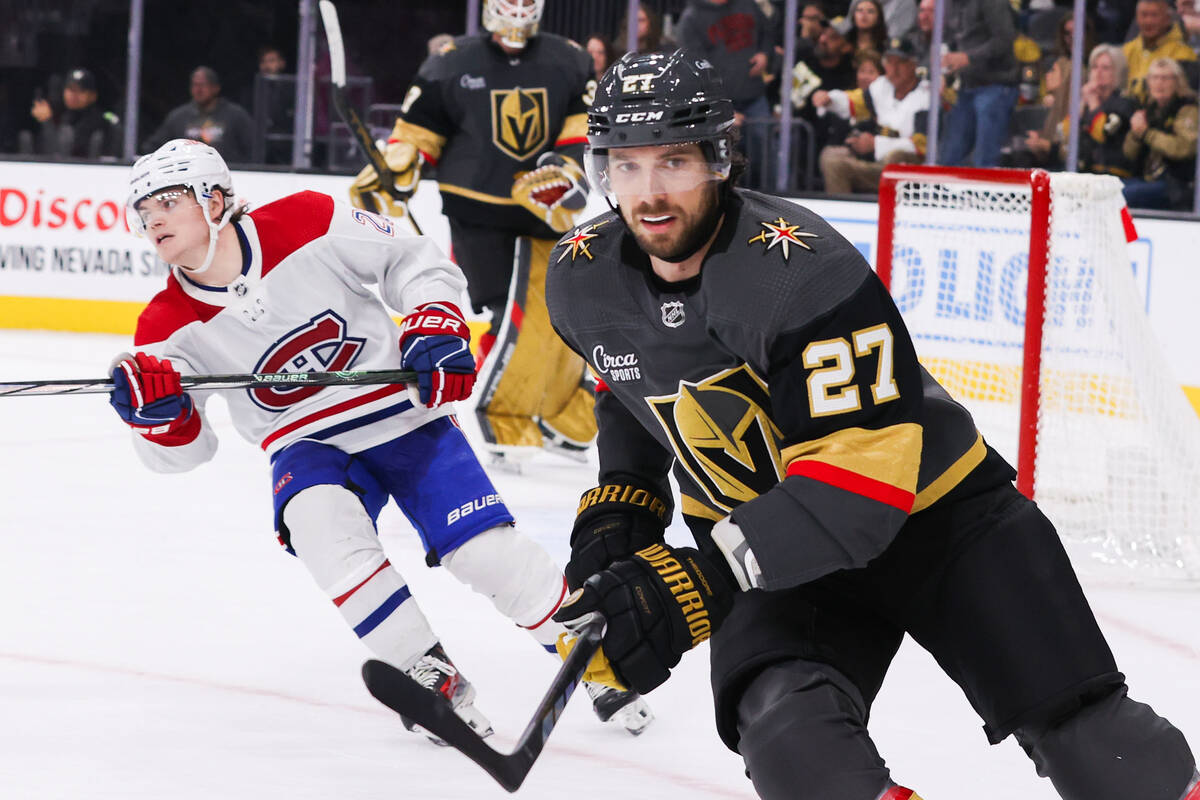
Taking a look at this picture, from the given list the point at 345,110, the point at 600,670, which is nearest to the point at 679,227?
the point at 600,670

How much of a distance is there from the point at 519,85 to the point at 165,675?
7.77 feet

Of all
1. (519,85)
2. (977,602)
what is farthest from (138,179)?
(519,85)

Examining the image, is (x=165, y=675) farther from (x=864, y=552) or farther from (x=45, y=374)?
(x=45, y=374)

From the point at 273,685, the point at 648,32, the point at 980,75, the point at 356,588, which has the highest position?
the point at 648,32

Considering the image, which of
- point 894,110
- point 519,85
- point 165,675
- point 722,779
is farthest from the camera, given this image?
point 894,110

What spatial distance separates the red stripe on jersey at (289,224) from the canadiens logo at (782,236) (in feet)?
3.79

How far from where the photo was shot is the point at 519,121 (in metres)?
4.65

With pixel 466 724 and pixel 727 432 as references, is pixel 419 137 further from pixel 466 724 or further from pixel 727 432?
pixel 466 724

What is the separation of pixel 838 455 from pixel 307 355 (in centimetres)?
128

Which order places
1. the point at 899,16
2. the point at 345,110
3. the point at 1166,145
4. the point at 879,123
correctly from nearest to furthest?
1. the point at 345,110
2. the point at 1166,145
3. the point at 899,16
4. the point at 879,123

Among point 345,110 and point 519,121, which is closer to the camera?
point 345,110

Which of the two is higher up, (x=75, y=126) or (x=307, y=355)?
(x=75, y=126)

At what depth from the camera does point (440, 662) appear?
2.41 metres

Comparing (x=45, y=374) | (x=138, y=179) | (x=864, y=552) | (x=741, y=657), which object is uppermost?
(x=138, y=179)
